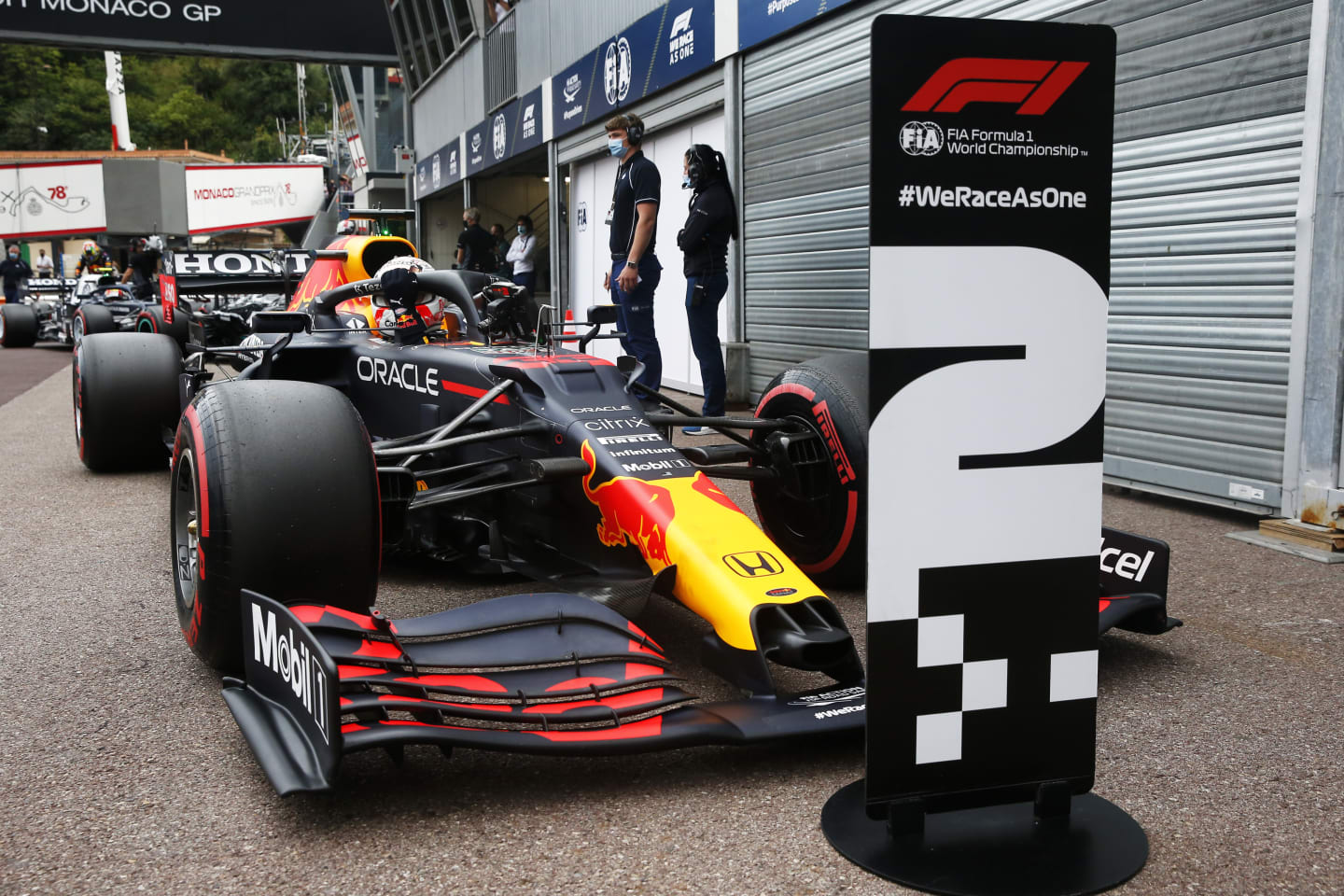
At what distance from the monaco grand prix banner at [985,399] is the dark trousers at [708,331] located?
488 centimetres

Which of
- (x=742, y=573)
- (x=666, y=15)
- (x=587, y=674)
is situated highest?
(x=666, y=15)

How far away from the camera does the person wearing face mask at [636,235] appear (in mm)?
7043

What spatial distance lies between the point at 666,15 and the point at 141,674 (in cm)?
883

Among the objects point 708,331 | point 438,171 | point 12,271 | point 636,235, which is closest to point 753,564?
point 708,331

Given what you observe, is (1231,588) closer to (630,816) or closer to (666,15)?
(630,816)

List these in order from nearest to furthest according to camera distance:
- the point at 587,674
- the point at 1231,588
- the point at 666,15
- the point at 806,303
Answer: the point at 587,674, the point at 1231,588, the point at 806,303, the point at 666,15

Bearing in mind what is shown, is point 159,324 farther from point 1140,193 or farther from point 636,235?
point 1140,193

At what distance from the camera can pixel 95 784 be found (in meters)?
2.33

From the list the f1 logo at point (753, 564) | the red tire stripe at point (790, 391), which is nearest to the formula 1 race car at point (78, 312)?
the red tire stripe at point (790, 391)

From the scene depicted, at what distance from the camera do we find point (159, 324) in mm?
10266

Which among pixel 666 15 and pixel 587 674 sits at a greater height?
pixel 666 15

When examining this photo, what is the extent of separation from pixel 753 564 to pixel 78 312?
1175 cm

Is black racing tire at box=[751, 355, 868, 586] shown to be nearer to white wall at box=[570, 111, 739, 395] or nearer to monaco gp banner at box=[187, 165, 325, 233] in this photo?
white wall at box=[570, 111, 739, 395]

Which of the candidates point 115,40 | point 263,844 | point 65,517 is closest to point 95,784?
point 263,844
